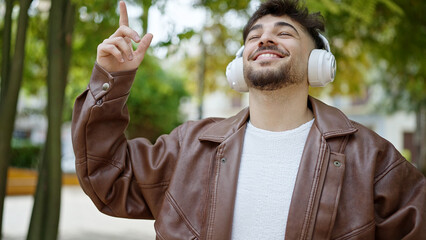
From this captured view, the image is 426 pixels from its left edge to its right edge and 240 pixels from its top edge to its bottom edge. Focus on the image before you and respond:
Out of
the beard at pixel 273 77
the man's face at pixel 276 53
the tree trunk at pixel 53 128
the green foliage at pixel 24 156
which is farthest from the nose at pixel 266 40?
the green foliage at pixel 24 156

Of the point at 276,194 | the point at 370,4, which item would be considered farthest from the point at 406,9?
the point at 276,194

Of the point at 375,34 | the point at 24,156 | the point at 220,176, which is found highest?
the point at 375,34

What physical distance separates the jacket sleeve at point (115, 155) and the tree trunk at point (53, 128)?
64.3 inches

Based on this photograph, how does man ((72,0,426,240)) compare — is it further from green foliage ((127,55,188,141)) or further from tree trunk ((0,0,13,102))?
green foliage ((127,55,188,141))

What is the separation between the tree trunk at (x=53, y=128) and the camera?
12.4ft

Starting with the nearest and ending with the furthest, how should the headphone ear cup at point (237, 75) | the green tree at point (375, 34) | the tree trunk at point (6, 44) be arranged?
the headphone ear cup at point (237, 75) < the tree trunk at point (6, 44) < the green tree at point (375, 34)

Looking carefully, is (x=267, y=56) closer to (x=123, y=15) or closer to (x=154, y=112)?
(x=123, y=15)

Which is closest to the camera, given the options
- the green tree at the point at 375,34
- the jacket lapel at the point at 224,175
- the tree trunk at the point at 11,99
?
the jacket lapel at the point at 224,175

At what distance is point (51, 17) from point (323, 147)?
2.72 m

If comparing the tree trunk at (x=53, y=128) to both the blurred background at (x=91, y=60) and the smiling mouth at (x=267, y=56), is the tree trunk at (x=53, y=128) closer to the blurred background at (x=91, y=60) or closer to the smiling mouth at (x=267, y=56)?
the blurred background at (x=91, y=60)

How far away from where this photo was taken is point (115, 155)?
230 centimetres

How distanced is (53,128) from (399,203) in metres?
2.81

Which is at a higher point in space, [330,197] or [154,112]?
[330,197]

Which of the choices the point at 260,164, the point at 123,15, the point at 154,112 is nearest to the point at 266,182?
the point at 260,164
